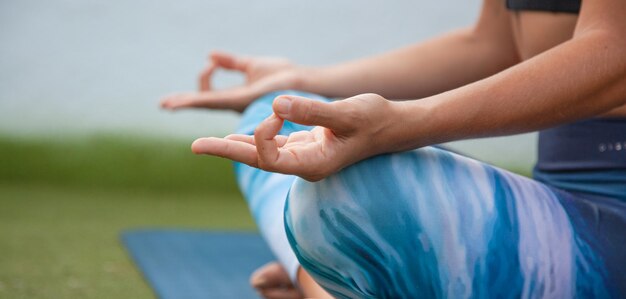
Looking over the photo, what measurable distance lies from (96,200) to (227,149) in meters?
1.67

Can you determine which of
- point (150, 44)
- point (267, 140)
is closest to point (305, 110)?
point (267, 140)

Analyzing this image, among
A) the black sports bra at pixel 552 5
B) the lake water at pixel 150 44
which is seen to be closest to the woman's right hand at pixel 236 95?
the black sports bra at pixel 552 5

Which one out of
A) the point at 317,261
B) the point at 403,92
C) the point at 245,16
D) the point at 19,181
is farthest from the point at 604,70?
the point at 19,181

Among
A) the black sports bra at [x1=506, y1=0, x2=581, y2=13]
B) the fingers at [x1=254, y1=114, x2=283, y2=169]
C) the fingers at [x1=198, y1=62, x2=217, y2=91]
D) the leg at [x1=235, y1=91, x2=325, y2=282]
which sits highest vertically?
the fingers at [x1=198, y1=62, x2=217, y2=91]

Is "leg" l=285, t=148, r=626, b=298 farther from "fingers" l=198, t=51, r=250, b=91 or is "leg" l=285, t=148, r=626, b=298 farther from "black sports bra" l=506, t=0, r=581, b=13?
"fingers" l=198, t=51, r=250, b=91

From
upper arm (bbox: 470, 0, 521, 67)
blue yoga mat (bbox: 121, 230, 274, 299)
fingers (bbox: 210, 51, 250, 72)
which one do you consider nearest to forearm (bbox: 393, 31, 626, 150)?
upper arm (bbox: 470, 0, 521, 67)

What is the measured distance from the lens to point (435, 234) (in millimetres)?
647

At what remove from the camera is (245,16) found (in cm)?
236

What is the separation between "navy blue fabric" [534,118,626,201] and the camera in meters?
0.81

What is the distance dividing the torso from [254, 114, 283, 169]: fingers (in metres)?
0.41

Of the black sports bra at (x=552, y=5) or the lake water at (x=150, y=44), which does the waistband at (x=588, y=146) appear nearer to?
the black sports bra at (x=552, y=5)

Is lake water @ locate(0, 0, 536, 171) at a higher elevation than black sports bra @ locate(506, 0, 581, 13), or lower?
higher

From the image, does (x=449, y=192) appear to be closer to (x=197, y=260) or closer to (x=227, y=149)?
(x=227, y=149)

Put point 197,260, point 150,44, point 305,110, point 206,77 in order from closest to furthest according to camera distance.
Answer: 1. point 305,110
2. point 206,77
3. point 197,260
4. point 150,44
